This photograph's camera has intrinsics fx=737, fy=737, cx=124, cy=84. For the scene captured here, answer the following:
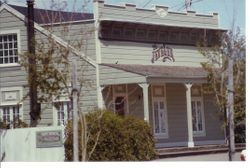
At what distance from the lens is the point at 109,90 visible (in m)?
10.3

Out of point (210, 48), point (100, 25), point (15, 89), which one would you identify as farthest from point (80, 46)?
point (210, 48)

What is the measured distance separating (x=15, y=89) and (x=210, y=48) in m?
2.84

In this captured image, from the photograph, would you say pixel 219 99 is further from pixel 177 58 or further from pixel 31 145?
pixel 31 145

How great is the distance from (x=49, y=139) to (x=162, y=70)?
190 cm

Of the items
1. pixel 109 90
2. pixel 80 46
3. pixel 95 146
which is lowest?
pixel 95 146

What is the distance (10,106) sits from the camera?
10.7 meters

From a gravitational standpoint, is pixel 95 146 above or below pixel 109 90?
below

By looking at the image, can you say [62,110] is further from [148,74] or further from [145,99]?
[148,74]

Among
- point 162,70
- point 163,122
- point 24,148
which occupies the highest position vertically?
point 162,70

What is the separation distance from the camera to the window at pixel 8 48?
10.7 metres

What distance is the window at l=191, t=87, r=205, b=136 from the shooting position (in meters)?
10.2

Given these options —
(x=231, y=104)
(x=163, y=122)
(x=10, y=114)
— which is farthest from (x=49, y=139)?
(x=231, y=104)

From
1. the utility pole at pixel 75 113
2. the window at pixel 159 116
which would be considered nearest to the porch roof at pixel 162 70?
the window at pixel 159 116

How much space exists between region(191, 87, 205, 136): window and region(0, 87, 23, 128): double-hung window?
2.50 m
